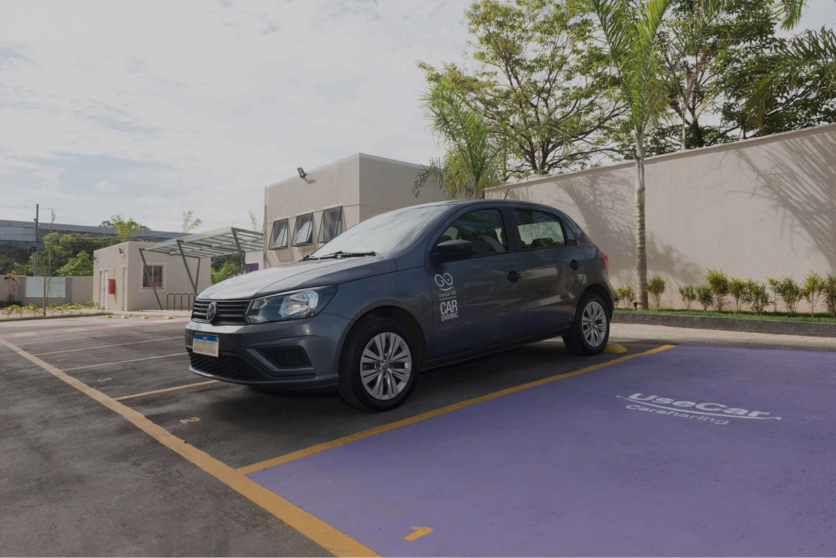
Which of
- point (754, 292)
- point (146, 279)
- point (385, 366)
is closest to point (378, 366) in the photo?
point (385, 366)

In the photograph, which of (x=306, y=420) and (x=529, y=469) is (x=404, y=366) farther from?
(x=529, y=469)

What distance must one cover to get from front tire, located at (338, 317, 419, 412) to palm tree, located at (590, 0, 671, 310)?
25.2 ft

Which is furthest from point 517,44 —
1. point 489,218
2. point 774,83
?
point 489,218

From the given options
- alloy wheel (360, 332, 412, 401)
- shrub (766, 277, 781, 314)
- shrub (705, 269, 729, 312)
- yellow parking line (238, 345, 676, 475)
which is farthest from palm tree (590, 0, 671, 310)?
alloy wheel (360, 332, 412, 401)

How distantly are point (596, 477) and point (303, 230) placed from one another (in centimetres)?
1868

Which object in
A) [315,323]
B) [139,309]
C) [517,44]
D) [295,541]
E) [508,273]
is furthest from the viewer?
[139,309]

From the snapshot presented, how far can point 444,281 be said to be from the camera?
4617 millimetres

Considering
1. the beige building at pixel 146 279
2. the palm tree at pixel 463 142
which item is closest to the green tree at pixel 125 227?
the beige building at pixel 146 279

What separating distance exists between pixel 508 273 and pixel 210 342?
2.66 meters

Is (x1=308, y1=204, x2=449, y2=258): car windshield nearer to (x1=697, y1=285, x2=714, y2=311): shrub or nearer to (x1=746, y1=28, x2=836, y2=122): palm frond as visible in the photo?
(x1=697, y1=285, x2=714, y2=311): shrub

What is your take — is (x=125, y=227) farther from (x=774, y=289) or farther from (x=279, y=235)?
(x=774, y=289)

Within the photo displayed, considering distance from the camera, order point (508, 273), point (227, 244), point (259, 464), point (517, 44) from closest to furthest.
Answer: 1. point (259, 464)
2. point (508, 273)
3. point (517, 44)
4. point (227, 244)

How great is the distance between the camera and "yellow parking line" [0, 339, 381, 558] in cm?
233

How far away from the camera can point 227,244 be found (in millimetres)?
22016
